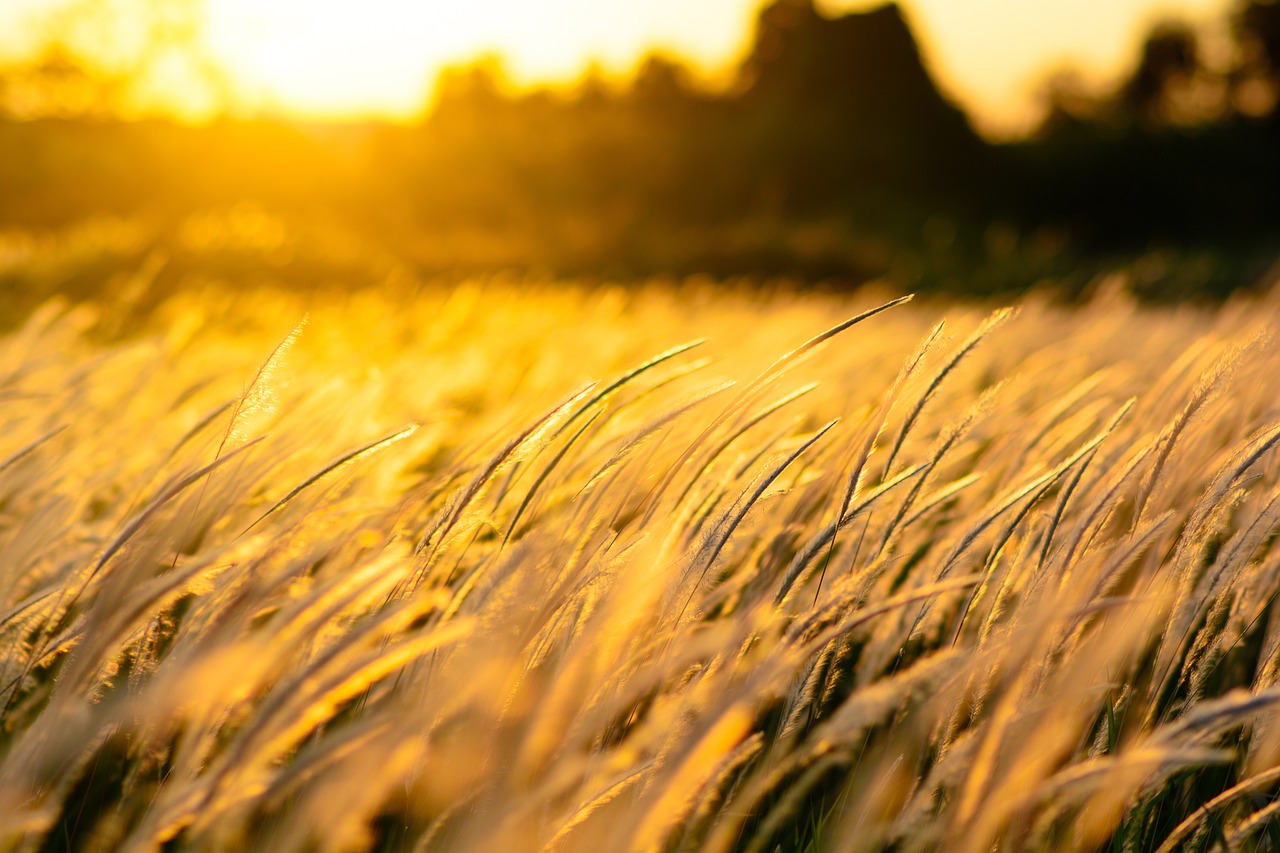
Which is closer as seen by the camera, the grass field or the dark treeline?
the grass field

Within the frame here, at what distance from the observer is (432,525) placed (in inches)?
40.0

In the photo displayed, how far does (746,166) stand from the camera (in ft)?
66.3

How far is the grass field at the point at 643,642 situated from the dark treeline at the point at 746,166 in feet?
48.2

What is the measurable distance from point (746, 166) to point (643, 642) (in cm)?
2019

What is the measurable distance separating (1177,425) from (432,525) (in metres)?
0.85

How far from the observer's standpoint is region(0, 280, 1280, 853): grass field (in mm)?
732

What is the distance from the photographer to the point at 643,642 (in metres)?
1.11

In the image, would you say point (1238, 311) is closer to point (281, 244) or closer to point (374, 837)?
point (374, 837)

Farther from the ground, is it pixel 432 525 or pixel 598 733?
pixel 432 525

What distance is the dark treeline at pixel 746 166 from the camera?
65.2ft

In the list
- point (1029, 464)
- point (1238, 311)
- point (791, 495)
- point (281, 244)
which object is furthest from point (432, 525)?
point (281, 244)

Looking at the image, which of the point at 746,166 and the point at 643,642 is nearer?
the point at 643,642

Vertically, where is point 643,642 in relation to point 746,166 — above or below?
below

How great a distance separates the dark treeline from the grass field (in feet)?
48.2
